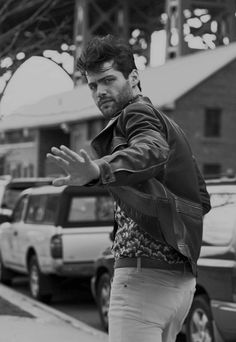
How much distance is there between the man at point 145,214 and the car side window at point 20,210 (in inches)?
408

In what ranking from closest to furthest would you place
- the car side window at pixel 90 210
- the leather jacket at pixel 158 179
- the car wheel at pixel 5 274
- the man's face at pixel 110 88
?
the leather jacket at pixel 158 179
the man's face at pixel 110 88
the car side window at pixel 90 210
the car wheel at pixel 5 274

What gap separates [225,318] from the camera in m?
6.67

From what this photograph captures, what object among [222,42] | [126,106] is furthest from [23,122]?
[126,106]

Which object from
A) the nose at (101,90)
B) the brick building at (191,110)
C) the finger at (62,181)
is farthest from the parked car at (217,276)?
the brick building at (191,110)

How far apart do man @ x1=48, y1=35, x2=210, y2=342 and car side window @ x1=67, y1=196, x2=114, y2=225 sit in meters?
8.06

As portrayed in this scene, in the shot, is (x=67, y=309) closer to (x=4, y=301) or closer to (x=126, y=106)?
(x=4, y=301)

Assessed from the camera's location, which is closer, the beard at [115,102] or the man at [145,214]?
the man at [145,214]

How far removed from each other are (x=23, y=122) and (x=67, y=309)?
36577mm

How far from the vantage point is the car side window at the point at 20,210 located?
535 inches

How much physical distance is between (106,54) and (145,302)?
96 centimetres

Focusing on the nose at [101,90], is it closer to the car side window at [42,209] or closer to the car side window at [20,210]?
the car side window at [42,209]

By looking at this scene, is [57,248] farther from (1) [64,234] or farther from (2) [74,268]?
(2) [74,268]

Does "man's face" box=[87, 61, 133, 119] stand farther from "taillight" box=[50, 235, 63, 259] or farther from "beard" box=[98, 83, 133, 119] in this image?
"taillight" box=[50, 235, 63, 259]

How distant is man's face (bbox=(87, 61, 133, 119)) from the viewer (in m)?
3.20
